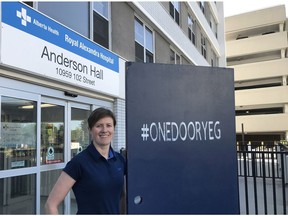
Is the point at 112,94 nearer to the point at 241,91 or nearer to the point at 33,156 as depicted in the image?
the point at 33,156

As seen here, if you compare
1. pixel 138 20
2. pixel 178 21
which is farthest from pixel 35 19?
pixel 178 21

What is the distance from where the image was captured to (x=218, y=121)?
2.69 meters

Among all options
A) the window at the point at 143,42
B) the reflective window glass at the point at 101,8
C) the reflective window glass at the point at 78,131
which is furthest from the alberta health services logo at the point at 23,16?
the window at the point at 143,42

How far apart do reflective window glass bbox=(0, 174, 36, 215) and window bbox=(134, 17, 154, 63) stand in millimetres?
5523

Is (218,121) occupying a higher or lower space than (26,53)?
lower

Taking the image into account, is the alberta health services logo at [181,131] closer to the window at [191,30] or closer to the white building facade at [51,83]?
the white building facade at [51,83]

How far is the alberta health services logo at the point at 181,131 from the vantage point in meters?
2.38

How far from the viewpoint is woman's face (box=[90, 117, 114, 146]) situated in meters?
2.31

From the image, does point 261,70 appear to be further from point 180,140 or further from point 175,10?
point 180,140

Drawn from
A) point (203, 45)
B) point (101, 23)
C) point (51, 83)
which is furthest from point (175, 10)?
point (51, 83)

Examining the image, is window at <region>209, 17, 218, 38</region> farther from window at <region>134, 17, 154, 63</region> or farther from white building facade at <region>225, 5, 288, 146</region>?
white building facade at <region>225, 5, 288, 146</region>

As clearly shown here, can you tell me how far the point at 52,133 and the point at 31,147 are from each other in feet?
2.31

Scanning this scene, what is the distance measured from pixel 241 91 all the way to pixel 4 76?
34515mm

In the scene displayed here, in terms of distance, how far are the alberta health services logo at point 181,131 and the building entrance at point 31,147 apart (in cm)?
308
